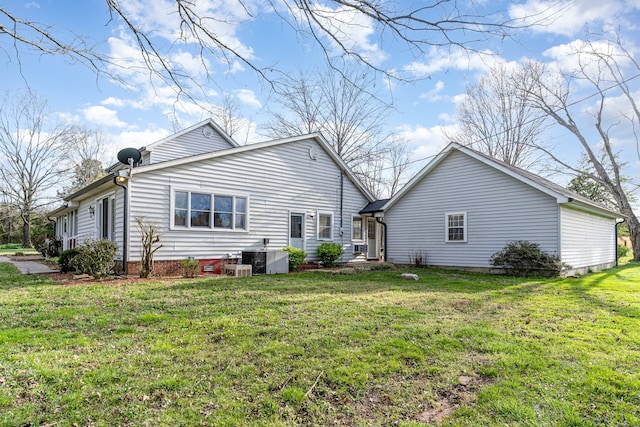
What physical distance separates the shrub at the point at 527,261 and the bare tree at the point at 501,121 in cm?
1561

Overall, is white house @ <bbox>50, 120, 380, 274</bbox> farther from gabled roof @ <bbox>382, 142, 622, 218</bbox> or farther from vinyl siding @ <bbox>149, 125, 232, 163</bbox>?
gabled roof @ <bbox>382, 142, 622, 218</bbox>

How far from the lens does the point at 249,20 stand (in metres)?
3.37

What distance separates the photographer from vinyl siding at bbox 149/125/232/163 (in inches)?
643

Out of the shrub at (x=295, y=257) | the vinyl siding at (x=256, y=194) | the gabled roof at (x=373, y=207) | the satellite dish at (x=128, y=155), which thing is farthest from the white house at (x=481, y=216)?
the satellite dish at (x=128, y=155)

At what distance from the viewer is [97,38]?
3377mm

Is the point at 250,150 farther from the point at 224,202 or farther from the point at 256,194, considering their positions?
the point at 224,202

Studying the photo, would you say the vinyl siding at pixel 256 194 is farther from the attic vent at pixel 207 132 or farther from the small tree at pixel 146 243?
the attic vent at pixel 207 132

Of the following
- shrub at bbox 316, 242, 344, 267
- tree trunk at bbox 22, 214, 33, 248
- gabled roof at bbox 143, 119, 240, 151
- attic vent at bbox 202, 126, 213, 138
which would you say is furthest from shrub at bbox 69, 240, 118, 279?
tree trunk at bbox 22, 214, 33, 248

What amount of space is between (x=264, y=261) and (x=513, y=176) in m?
8.72

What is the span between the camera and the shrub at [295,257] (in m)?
13.1

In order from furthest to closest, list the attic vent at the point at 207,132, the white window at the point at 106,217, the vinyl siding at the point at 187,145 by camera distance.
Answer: the attic vent at the point at 207,132 < the vinyl siding at the point at 187,145 < the white window at the point at 106,217

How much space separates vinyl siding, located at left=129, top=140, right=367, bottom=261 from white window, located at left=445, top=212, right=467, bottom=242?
4119mm

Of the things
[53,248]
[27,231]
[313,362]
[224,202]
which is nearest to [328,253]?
[224,202]

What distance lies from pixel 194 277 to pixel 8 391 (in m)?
7.64
